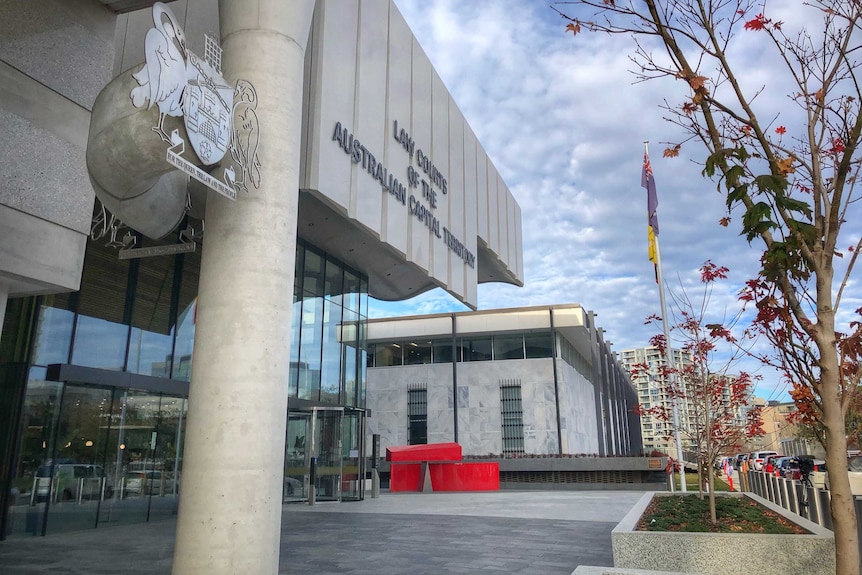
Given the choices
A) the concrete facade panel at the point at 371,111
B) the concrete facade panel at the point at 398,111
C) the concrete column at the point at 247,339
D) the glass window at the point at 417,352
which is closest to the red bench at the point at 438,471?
the concrete facade panel at the point at 398,111

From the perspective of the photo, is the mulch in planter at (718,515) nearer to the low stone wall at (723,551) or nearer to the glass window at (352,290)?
the low stone wall at (723,551)

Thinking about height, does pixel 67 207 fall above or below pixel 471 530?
above

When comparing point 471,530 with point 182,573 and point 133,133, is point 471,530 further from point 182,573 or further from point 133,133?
point 133,133

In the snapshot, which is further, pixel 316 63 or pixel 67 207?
pixel 316 63

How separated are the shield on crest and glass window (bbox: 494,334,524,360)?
36043mm

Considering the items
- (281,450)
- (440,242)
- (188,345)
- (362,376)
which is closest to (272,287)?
(281,450)

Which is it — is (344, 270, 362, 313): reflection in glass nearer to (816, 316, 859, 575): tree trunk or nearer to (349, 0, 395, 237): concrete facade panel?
(349, 0, 395, 237): concrete facade panel

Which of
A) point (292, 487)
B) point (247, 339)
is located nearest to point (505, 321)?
point (292, 487)

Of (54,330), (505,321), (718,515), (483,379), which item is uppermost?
(505,321)

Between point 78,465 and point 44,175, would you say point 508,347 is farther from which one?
point 44,175

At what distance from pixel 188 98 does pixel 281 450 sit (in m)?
4.52

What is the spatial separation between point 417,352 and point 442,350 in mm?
1837

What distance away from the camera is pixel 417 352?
1762 inches

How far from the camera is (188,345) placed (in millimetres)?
17250
